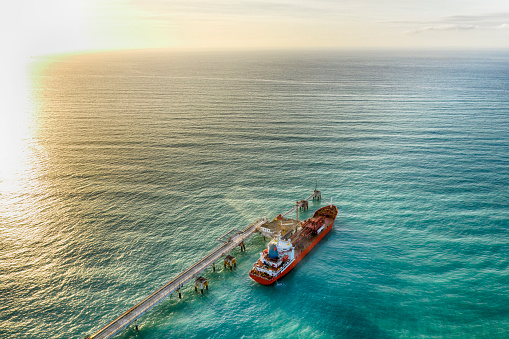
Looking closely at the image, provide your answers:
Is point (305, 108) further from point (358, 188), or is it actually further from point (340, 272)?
point (340, 272)

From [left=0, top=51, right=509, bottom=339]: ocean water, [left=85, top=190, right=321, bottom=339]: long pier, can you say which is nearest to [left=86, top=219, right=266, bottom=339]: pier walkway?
[left=85, top=190, right=321, bottom=339]: long pier

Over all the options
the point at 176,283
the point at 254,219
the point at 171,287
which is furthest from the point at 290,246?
the point at 171,287

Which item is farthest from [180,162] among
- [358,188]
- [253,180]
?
[358,188]

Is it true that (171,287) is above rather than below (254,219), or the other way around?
below

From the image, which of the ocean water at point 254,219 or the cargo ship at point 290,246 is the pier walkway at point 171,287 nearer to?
the ocean water at point 254,219

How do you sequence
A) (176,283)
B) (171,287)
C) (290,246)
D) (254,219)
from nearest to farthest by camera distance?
(171,287), (176,283), (290,246), (254,219)

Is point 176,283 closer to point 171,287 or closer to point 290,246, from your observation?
point 171,287

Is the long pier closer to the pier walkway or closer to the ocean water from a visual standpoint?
the pier walkway
